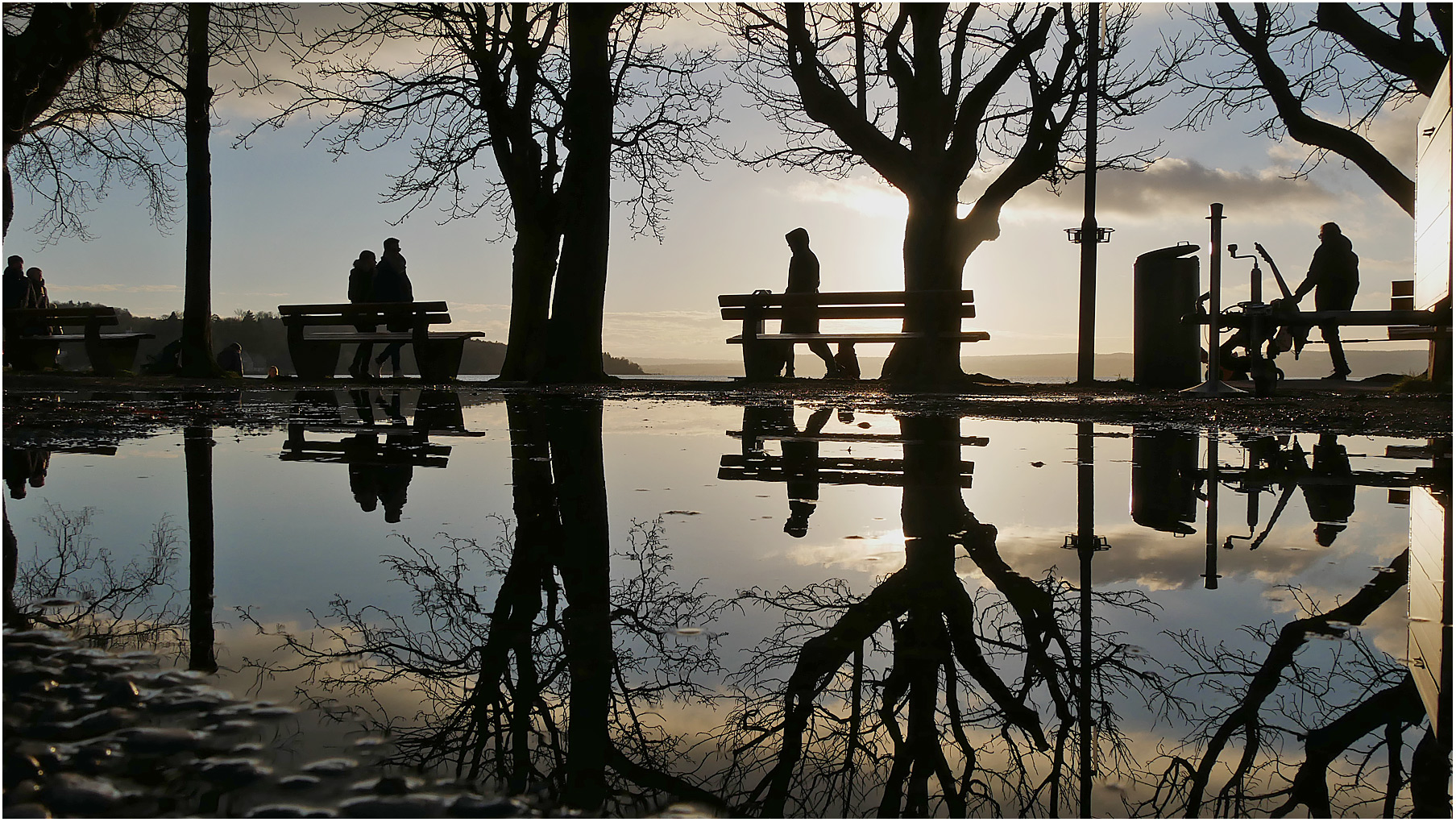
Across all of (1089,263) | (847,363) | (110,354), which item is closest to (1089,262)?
(1089,263)

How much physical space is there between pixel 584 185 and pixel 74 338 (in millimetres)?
12948

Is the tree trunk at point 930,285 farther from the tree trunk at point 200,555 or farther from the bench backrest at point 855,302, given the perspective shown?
the tree trunk at point 200,555

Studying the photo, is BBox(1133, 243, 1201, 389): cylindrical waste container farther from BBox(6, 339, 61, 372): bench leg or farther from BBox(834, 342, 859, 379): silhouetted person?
BBox(6, 339, 61, 372): bench leg

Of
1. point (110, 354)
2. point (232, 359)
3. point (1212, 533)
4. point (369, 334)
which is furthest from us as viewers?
point (232, 359)

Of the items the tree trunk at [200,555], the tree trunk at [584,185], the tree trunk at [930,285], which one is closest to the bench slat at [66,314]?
the tree trunk at [584,185]

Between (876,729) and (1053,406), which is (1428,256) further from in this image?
(876,729)

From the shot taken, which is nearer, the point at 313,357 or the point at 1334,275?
the point at 1334,275

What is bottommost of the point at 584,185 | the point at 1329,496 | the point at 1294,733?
the point at 1294,733

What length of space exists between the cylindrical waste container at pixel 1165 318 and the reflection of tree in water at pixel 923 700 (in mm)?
13518

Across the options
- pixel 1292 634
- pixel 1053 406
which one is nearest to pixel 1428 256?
pixel 1053 406

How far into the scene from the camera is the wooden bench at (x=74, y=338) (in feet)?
64.6

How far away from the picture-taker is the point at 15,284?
20.9 meters

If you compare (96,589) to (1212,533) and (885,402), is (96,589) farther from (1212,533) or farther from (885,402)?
(885,402)

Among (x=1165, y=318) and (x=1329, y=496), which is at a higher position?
(x=1165, y=318)
